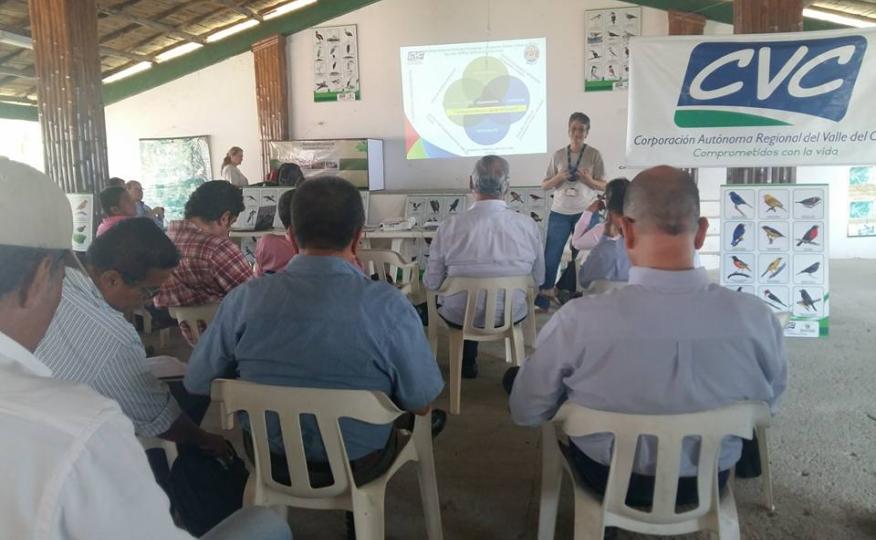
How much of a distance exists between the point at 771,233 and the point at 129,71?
30.7 feet

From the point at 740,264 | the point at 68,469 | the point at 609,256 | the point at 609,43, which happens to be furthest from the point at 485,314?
the point at 609,43

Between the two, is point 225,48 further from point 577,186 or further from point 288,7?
point 577,186

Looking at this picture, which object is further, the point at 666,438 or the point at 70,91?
the point at 70,91

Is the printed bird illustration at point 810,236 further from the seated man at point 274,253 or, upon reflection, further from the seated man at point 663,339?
the seated man at point 274,253

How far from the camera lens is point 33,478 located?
1.92 ft

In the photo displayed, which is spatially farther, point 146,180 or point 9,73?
point 146,180

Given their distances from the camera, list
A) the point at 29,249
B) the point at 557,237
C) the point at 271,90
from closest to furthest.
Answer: the point at 29,249
the point at 557,237
the point at 271,90

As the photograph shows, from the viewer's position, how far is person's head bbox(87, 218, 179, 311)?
6.45 ft

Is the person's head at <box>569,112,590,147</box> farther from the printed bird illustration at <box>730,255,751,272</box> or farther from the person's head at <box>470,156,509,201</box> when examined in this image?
the person's head at <box>470,156,509,201</box>

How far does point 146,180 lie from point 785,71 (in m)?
9.10

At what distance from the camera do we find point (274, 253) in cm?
319

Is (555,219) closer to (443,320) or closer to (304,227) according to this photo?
(443,320)

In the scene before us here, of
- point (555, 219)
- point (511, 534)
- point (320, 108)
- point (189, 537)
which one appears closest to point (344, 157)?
point (320, 108)

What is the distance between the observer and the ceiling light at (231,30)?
9.09m
